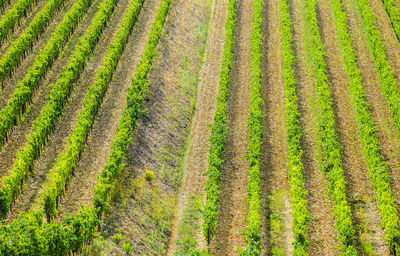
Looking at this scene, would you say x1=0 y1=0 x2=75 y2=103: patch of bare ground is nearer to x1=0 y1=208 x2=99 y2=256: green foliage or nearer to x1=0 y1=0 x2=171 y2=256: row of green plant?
x1=0 y1=0 x2=171 y2=256: row of green plant

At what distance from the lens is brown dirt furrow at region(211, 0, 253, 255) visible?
109ft

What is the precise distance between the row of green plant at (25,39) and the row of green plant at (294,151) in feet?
72.1

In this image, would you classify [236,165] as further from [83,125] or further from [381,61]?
[381,61]

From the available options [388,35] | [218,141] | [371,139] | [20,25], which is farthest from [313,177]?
[20,25]

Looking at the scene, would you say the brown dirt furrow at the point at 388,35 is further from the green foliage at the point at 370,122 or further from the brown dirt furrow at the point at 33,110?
the brown dirt furrow at the point at 33,110

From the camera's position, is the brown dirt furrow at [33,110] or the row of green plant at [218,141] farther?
the brown dirt furrow at [33,110]

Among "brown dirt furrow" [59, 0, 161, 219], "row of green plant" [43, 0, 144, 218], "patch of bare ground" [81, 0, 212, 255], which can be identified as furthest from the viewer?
"brown dirt furrow" [59, 0, 161, 219]

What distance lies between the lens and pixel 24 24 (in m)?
53.0

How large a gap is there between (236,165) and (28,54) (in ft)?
70.9

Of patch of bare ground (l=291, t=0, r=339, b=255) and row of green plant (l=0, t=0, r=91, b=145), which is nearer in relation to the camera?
patch of bare ground (l=291, t=0, r=339, b=255)

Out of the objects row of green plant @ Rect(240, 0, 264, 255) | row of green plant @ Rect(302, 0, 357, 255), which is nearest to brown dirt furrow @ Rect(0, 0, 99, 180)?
row of green plant @ Rect(240, 0, 264, 255)

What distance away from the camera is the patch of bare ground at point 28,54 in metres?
43.3

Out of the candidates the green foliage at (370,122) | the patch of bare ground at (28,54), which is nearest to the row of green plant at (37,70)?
the patch of bare ground at (28,54)

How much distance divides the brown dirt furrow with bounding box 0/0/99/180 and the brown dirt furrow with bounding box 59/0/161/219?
301 centimetres
